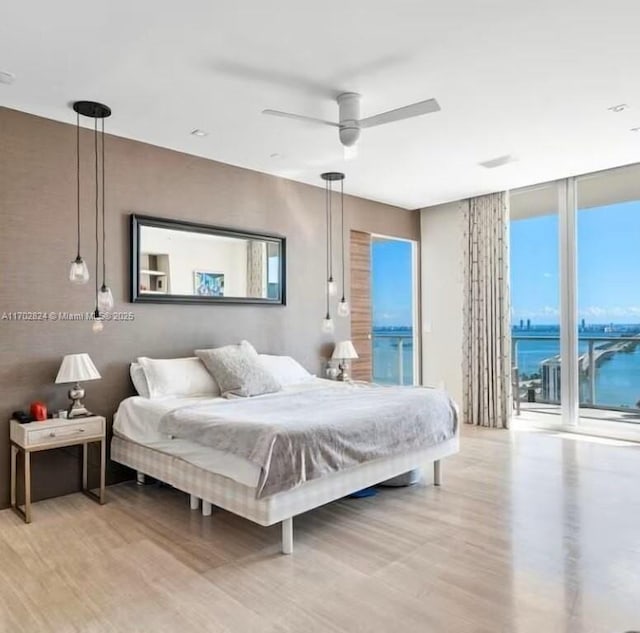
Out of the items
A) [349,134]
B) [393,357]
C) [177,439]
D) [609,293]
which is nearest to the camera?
[177,439]

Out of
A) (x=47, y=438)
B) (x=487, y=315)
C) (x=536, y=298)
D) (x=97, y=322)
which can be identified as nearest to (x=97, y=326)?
(x=97, y=322)

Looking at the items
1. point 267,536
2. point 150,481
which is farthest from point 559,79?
point 150,481

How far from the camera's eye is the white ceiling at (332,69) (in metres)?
2.41

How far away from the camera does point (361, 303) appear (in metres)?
6.16

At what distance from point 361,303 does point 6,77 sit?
418 centimetres

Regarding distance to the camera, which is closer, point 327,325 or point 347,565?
point 347,565

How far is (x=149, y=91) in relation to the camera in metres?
3.21

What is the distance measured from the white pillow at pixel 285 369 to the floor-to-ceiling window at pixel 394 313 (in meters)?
2.22

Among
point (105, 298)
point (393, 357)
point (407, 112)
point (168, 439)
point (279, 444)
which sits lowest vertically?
point (168, 439)

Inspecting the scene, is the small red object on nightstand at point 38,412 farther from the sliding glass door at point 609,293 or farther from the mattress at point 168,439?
the sliding glass door at point 609,293

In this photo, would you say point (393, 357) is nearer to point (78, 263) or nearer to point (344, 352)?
point (344, 352)

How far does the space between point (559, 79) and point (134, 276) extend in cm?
334

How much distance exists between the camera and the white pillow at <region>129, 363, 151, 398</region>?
3830mm

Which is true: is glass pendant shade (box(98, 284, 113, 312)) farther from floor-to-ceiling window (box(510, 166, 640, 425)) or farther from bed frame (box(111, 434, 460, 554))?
floor-to-ceiling window (box(510, 166, 640, 425))
